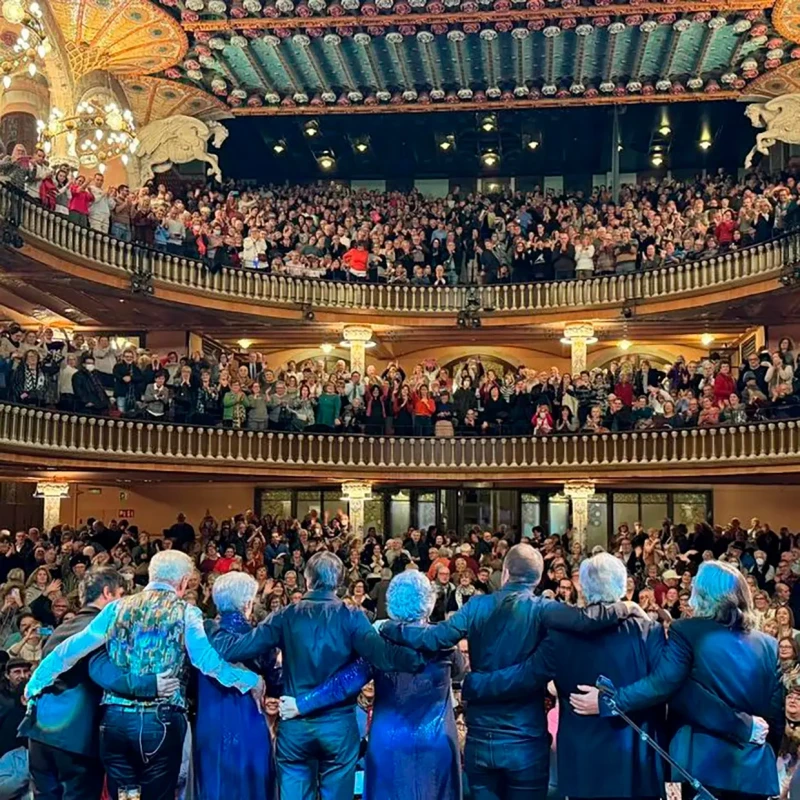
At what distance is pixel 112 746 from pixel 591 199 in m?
19.5

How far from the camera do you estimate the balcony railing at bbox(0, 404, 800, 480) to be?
566 inches

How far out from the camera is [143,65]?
1997cm

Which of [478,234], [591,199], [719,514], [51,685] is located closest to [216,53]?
[478,234]

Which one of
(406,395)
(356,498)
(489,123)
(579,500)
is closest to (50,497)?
(356,498)

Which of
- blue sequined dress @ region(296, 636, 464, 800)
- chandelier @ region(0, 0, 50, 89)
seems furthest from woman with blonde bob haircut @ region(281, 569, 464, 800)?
chandelier @ region(0, 0, 50, 89)

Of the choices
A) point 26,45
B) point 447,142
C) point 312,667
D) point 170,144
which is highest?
point 447,142

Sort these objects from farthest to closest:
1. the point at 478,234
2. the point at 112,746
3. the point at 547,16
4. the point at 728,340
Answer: the point at 728,340 → the point at 478,234 → the point at 547,16 → the point at 112,746

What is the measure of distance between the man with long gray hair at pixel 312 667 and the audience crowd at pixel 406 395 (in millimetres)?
11149

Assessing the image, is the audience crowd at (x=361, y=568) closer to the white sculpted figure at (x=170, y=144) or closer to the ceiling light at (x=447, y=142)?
the white sculpted figure at (x=170, y=144)

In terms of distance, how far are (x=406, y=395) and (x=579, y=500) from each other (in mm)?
3926

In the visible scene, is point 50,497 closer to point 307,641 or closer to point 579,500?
point 579,500

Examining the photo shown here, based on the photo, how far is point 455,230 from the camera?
19.9 m

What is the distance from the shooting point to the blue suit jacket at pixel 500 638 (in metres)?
3.93

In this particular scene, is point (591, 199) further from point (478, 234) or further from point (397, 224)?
point (397, 224)
